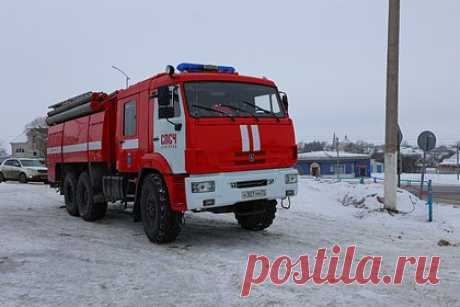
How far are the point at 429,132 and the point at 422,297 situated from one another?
8977 millimetres

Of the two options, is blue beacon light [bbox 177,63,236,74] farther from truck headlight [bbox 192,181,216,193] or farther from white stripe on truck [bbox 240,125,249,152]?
truck headlight [bbox 192,181,216,193]

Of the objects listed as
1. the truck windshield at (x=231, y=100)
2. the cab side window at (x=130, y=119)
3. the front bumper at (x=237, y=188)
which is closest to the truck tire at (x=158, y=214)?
the front bumper at (x=237, y=188)

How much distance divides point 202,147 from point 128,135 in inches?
101

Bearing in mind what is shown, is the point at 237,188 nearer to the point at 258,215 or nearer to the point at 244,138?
the point at 244,138

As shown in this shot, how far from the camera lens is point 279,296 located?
5.06 m

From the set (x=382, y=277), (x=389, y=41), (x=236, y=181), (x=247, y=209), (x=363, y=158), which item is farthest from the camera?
(x=363, y=158)

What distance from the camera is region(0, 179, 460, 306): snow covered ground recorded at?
16.6 feet

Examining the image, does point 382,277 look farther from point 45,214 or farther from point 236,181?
point 45,214

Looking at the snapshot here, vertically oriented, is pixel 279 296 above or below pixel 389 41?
below

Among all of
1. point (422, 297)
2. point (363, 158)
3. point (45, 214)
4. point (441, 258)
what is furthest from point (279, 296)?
point (363, 158)

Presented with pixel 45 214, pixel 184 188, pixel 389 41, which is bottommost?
pixel 45 214

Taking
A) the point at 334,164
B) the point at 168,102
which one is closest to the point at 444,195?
the point at 168,102

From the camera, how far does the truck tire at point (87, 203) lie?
11.1 m

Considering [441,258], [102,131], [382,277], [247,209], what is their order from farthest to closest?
[102,131] < [247,209] < [441,258] < [382,277]
